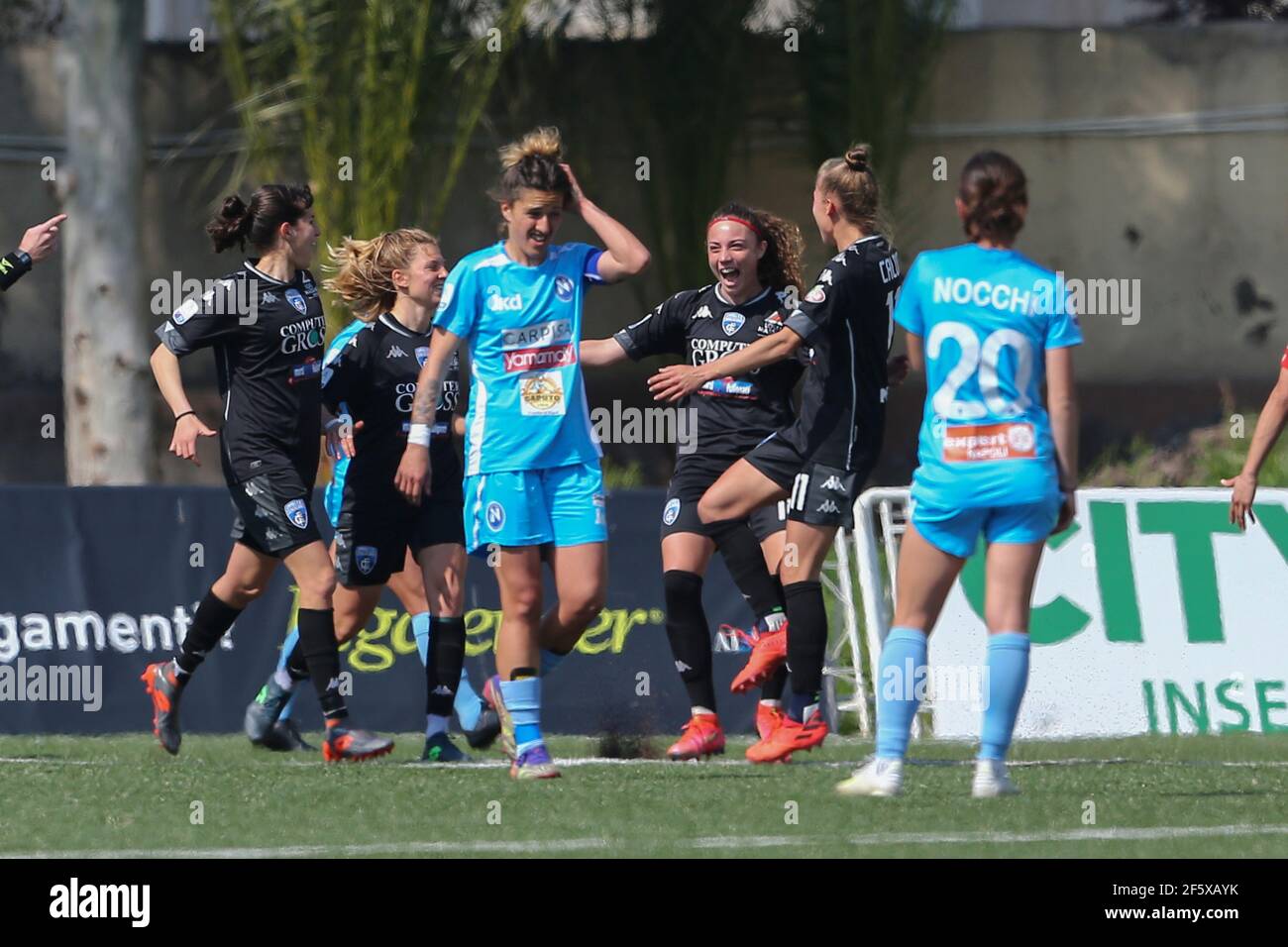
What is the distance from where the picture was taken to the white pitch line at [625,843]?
20.0 feet

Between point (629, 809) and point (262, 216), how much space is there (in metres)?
3.09

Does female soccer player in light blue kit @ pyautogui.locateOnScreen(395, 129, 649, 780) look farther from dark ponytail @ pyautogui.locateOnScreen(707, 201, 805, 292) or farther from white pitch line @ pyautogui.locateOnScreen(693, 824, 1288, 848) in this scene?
white pitch line @ pyautogui.locateOnScreen(693, 824, 1288, 848)


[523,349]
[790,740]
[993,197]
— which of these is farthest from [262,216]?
[993,197]

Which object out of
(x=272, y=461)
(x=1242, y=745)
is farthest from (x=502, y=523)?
(x=1242, y=745)

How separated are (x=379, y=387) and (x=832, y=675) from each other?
9.36 feet

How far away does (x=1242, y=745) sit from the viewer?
31.0ft

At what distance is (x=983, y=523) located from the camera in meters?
6.90

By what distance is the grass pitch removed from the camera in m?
6.17

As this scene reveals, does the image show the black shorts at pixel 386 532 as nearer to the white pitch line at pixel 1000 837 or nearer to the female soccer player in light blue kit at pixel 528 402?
the female soccer player in light blue kit at pixel 528 402

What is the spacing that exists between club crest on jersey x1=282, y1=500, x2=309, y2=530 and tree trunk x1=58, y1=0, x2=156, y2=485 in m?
7.02

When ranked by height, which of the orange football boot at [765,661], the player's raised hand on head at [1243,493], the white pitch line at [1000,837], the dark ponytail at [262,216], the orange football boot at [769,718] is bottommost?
the white pitch line at [1000,837]

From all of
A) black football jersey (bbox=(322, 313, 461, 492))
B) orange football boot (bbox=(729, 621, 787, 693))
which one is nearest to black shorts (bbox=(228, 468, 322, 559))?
black football jersey (bbox=(322, 313, 461, 492))

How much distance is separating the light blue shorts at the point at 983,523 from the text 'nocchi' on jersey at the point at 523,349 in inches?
53.9

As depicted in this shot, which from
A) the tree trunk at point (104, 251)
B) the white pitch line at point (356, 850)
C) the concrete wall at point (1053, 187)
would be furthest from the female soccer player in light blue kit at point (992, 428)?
the concrete wall at point (1053, 187)
